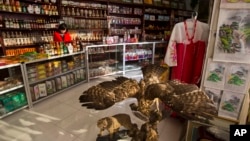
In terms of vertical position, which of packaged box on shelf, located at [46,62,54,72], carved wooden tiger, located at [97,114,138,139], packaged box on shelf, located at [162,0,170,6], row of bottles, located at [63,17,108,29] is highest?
packaged box on shelf, located at [162,0,170,6]

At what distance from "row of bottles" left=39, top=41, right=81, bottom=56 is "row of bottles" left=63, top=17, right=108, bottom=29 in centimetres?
117

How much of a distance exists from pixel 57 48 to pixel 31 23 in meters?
1.35

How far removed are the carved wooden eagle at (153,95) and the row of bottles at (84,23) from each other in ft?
14.6

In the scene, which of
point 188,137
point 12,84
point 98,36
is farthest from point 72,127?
point 98,36

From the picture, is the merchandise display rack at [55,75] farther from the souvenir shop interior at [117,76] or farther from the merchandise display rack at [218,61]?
the merchandise display rack at [218,61]

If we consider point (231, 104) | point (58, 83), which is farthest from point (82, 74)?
point (231, 104)

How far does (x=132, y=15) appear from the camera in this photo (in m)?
6.16

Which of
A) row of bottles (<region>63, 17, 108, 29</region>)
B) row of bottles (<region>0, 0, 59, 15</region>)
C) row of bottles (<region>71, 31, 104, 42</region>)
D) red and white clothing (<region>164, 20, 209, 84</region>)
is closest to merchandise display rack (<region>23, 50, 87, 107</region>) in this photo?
row of bottles (<region>71, 31, 104, 42</region>)

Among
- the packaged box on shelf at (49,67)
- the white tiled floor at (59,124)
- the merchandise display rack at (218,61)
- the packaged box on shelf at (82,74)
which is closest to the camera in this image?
the merchandise display rack at (218,61)

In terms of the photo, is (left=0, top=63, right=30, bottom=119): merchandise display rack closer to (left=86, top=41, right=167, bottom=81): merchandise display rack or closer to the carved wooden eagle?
(left=86, top=41, right=167, bottom=81): merchandise display rack

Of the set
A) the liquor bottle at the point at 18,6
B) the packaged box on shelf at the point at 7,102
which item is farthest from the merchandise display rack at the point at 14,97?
the liquor bottle at the point at 18,6

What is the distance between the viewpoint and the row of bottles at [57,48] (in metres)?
3.33

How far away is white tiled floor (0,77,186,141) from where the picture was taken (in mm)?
2209

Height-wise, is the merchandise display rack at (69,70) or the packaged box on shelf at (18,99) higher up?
the merchandise display rack at (69,70)
